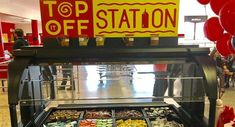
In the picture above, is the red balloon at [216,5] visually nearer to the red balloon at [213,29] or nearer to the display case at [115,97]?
the red balloon at [213,29]

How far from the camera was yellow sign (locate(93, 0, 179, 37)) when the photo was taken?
1.56 meters

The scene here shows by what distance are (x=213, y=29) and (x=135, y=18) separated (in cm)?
106

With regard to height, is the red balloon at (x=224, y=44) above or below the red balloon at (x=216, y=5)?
below

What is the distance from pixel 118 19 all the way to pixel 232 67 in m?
5.63

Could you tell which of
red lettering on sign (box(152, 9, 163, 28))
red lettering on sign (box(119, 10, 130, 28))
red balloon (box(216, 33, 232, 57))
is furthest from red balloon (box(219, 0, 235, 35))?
red lettering on sign (box(119, 10, 130, 28))

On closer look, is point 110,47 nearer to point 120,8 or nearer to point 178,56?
point 120,8

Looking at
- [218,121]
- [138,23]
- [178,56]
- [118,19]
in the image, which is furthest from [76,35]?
[218,121]

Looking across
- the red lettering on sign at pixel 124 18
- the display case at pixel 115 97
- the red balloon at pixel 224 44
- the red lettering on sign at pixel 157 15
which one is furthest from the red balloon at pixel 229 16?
the red lettering on sign at pixel 124 18

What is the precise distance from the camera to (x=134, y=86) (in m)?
5.71

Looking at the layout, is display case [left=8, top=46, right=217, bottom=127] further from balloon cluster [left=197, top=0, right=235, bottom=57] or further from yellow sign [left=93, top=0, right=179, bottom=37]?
balloon cluster [left=197, top=0, right=235, bottom=57]

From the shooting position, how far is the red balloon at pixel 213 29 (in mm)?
2176

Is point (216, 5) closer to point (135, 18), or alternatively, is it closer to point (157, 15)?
point (157, 15)

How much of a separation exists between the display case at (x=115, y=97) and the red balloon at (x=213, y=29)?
586 mm

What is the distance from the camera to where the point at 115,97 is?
178cm
